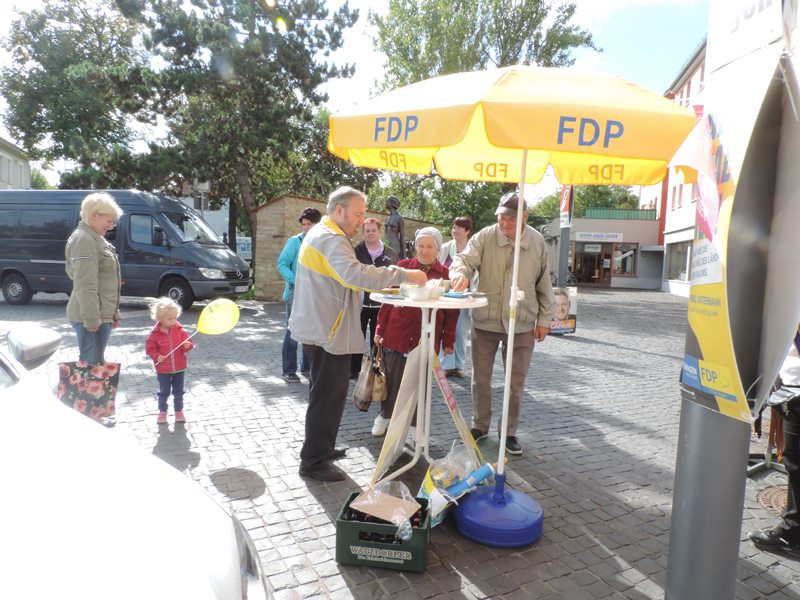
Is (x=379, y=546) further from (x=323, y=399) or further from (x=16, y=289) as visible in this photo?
(x=16, y=289)

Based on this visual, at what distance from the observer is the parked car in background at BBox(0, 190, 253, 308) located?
12.1 meters

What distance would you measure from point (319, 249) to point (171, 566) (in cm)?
233

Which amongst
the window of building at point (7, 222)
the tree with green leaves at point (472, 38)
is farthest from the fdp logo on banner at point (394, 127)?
the tree with green leaves at point (472, 38)

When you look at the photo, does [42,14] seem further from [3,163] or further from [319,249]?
[319,249]

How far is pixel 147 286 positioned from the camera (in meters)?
12.2

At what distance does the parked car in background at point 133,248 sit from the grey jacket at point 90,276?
7777mm

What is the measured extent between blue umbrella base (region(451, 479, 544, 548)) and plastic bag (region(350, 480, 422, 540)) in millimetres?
340

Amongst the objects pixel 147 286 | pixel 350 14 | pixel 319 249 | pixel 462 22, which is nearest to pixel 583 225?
pixel 462 22

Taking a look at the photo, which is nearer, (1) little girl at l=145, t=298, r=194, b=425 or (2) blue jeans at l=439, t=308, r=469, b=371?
(1) little girl at l=145, t=298, r=194, b=425

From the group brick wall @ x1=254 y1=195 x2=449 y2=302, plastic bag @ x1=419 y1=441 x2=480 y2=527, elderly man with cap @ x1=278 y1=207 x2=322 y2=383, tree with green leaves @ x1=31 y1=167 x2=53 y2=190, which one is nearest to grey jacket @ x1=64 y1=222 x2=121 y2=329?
elderly man with cap @ x1=278 y1=207 x2=322 y2=383

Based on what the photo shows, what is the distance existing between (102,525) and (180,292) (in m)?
11.4

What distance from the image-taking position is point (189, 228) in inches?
502

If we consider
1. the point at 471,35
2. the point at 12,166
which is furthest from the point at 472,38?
the point at 12,166

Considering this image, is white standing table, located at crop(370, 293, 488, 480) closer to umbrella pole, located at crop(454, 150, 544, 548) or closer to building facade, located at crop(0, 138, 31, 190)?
umbrella pole, located at crop(454, 150, 544, 548)
